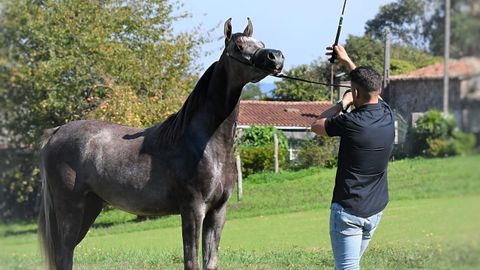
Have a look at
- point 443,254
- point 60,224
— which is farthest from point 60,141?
point 443,254

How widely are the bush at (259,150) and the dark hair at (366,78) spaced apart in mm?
24744

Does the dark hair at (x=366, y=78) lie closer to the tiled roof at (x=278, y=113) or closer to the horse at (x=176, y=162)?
the horse at (x=176, y=162)

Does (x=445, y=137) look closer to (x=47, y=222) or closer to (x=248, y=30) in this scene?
(x=248, y=30)

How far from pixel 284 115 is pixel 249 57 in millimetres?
34130

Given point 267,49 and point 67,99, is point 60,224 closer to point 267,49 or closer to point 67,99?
point 267,49

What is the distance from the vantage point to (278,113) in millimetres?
40375

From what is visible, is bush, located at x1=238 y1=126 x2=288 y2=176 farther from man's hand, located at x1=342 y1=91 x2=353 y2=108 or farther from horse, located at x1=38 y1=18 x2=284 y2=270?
man's hand, located at x1=342 y1=91 x2=353 y2=108

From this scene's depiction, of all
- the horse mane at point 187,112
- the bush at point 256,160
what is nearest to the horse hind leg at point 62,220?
the horse mane at point 187,112

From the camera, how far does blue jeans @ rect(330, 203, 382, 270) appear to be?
5.01 meters

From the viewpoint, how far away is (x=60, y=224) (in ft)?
22.3

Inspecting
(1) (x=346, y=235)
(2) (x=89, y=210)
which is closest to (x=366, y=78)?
(1) (x=346, y=235)

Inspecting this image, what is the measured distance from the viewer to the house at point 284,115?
37406 mm

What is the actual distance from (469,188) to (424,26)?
0.78 meters

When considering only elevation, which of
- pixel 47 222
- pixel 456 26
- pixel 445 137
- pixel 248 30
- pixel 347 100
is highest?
pixel 248 30
